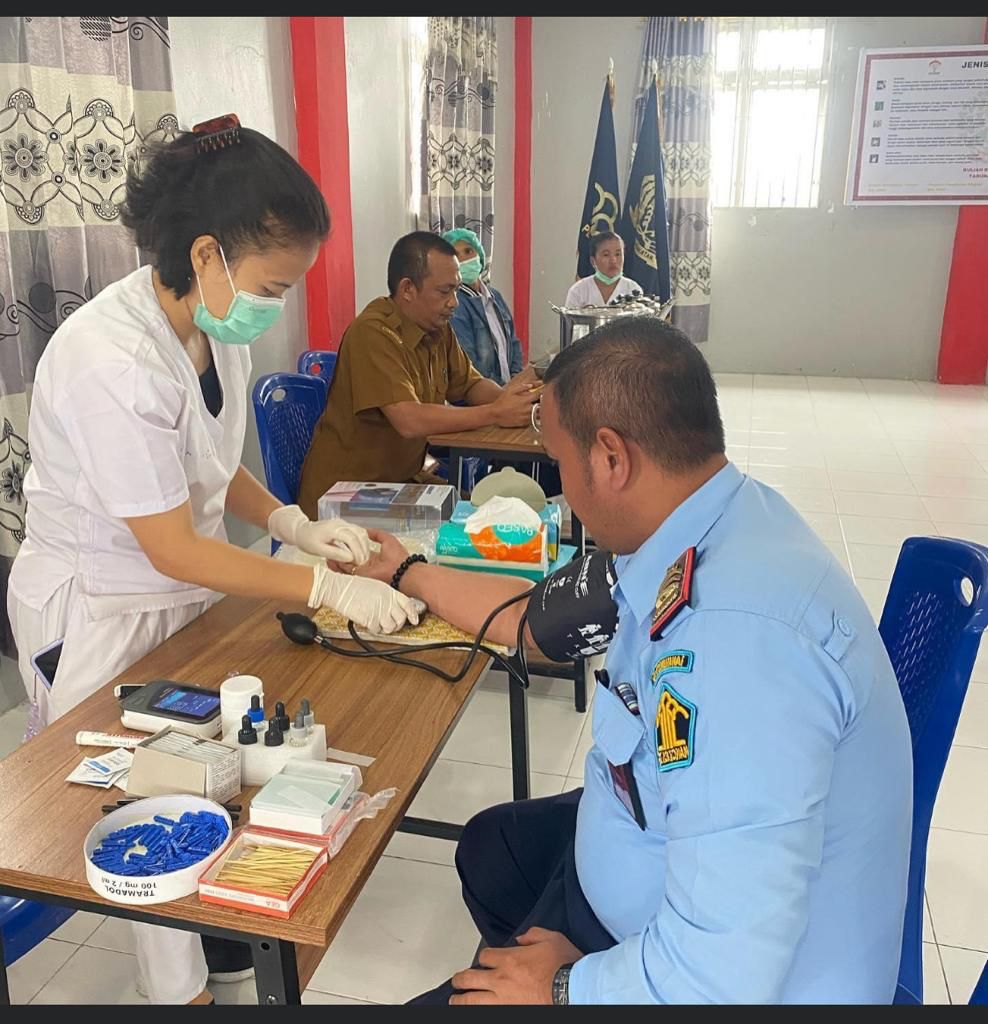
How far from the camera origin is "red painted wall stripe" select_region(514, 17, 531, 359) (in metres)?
6.68

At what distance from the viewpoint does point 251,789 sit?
104 cm

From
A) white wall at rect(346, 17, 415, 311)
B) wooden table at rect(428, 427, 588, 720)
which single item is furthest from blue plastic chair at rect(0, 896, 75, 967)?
white wall at rect(346, 17, 415, 311)

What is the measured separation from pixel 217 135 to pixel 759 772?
112 cm

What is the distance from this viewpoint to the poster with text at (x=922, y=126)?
630cm

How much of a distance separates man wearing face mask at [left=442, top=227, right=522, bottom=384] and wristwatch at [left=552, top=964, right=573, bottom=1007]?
306 cm

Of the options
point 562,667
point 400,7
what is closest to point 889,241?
point 562,667

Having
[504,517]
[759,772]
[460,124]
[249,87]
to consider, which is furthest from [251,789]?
[460,124]

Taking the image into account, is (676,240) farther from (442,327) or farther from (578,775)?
(578,775)

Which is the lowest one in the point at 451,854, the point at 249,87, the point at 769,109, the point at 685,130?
the point at 451,854

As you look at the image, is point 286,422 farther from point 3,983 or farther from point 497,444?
point 3,983

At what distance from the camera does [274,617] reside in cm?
149

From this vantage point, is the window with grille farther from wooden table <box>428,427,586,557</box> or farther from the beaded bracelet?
the beaded bracelet

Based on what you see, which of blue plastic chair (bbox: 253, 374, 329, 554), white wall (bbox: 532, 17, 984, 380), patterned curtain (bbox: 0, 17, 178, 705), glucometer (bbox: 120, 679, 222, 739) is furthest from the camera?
white wall (bbox: 532, 17, 984, 380)

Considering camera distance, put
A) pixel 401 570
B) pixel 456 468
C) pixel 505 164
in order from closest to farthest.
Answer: pixel 401 570 → pixel 456 468 → pixel 505 164
